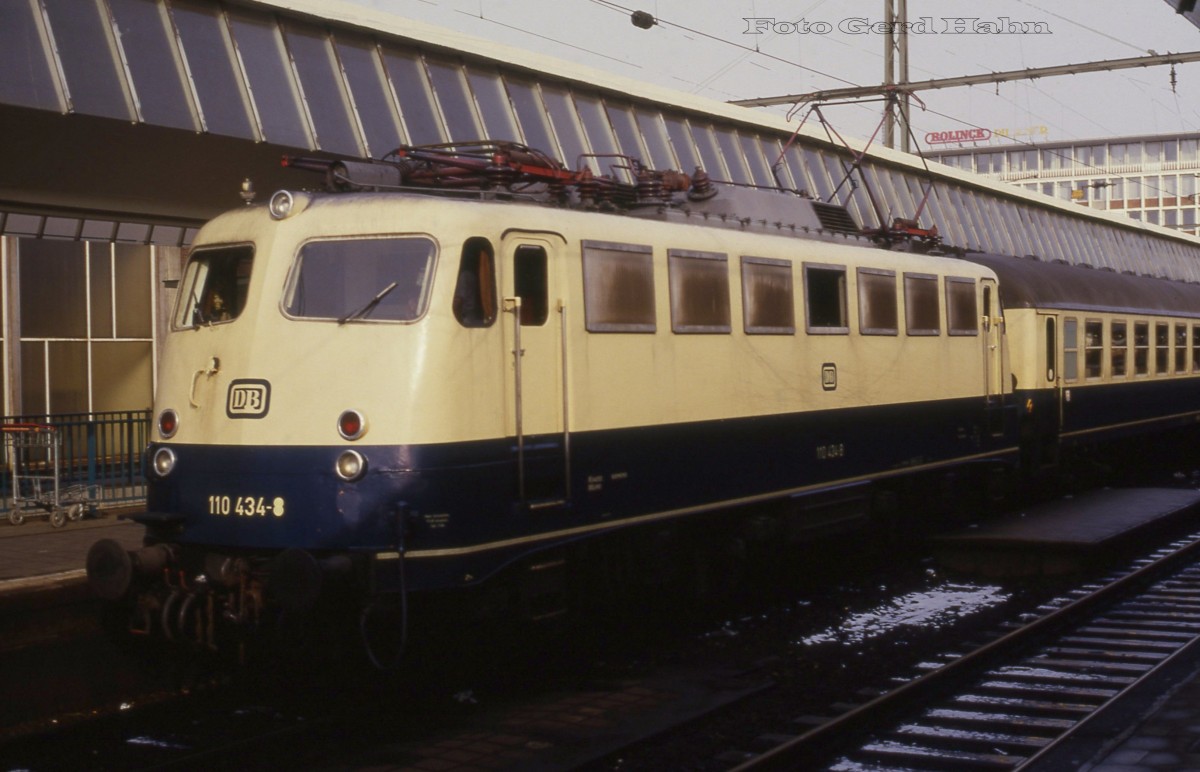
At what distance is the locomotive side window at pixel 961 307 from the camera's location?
15.3 metres

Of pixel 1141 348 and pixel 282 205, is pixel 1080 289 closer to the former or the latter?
pixel 1141 348

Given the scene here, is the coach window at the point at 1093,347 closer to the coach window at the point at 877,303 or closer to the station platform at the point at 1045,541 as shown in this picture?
the station platform at the point at 1045,541

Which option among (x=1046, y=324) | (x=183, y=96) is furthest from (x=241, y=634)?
(x=1046, y=324)

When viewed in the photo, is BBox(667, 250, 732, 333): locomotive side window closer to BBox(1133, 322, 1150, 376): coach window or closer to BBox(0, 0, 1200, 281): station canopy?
BBox(0, 0, 1200, 281): station canopy

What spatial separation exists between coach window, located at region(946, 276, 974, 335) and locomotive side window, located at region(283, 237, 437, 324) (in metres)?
8.09

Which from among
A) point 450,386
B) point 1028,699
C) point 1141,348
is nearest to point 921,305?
point 1028,699

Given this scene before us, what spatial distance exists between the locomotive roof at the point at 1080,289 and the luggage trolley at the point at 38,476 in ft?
36.0

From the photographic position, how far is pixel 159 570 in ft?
28.9

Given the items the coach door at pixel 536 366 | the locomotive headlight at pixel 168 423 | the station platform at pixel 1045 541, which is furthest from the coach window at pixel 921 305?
the locomotive headlight at pixel 168 423

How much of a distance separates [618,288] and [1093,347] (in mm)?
13562

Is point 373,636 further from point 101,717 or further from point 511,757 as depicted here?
point 101,717

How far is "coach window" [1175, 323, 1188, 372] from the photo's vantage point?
25.7 m

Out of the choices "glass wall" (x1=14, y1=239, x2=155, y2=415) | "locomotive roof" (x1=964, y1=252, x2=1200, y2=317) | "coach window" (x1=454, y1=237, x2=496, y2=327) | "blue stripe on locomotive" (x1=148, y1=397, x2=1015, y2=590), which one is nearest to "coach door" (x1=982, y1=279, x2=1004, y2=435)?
"locomotive roof" (x1=964, y1=252, x2=1200, y2=317)

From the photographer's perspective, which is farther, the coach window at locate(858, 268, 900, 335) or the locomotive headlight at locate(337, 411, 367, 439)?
the coach window at locate(858, 268, 900, 335)
